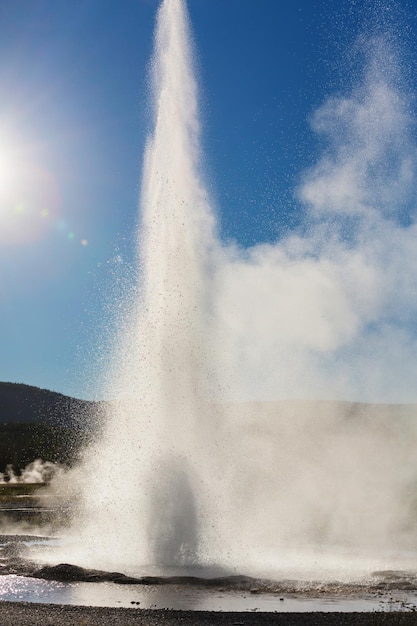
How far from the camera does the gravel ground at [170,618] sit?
637 inches

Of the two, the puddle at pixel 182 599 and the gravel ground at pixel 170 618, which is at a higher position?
the puddle at pixel 182 599

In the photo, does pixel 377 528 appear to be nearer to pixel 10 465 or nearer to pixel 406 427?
pixel 10 465

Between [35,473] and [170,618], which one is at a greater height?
[35,473]

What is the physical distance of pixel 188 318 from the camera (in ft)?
104

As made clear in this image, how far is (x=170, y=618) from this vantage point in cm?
1681

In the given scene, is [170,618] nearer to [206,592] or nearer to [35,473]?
[206,592]

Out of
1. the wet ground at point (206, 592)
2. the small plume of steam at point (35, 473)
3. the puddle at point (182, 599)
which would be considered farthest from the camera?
the small plume of steam at point (35, 473)

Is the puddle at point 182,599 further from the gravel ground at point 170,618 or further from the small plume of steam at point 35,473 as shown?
the small plume of steam at point 35,473

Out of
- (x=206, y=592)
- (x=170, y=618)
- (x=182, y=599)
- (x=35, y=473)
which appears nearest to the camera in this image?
(x=170, y=618)

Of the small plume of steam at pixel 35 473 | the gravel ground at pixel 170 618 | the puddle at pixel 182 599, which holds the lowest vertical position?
the gravel ground at pixel 170 618

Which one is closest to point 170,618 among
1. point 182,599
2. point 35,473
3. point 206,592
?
point 182,599

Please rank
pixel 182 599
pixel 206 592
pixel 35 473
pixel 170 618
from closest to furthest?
pixel 170 618, pixel 182 599, pixel 206 592, pixel 35 473

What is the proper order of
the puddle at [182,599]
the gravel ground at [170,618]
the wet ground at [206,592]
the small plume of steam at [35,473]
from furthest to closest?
the small plume of steam at [35,473] → the wet ground at [206,592] → the puddle at [182,599] → the gravel ground at [170,618]

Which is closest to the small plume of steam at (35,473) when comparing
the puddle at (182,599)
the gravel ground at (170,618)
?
the puddle at (182,599)
